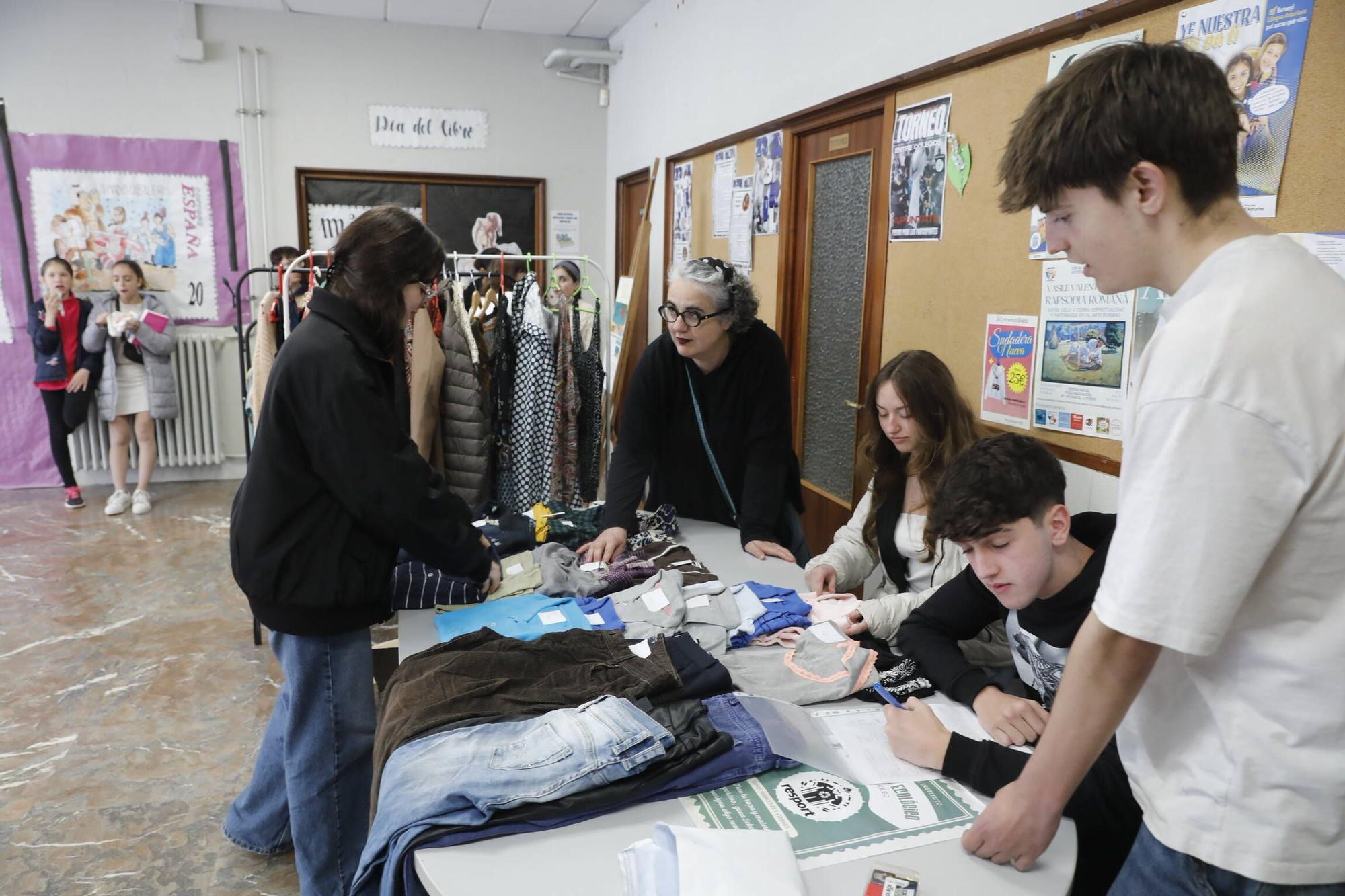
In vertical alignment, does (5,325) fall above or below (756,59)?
below

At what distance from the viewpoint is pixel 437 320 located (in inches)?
127

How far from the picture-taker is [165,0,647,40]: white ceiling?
5.02m

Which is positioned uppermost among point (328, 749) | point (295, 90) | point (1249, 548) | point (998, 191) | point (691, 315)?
point (295, 90)

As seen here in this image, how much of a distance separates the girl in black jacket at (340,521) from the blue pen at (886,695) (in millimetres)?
789

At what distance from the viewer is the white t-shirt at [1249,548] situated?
68 cm

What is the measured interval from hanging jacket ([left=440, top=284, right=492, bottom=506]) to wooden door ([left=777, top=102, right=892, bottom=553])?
1235mm

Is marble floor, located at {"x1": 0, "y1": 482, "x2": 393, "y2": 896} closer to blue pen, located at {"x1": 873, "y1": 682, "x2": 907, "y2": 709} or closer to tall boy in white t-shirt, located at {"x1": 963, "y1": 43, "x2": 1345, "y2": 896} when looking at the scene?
blue pen, located at {"x1": 873, "y1": 682, "x2": 907, "y2": 709}

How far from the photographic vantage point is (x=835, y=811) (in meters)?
1.08

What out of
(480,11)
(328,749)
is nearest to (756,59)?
(480,11)

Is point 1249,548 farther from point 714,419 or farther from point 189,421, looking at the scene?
point 189,421

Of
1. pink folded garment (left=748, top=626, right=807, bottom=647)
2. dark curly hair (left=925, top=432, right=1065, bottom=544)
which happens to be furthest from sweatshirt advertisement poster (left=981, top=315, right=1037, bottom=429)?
pink folded garment (left=748, top=626, right=807, bottom=647)

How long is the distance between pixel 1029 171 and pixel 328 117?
5592 millimetres

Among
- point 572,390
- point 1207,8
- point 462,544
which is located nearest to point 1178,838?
point 462,544

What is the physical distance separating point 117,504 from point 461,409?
9.84 ft
